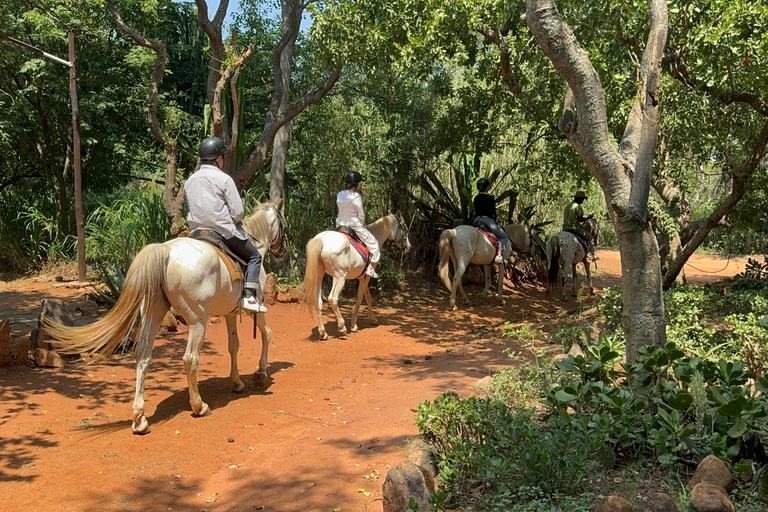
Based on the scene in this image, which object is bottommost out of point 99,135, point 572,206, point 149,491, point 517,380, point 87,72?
point 149,491

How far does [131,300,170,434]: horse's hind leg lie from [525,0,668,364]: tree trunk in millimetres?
3931

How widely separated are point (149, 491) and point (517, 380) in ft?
9.95

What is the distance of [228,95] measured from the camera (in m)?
12.4

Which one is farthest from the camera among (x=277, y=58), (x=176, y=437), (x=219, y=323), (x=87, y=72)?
(x=87, y=72)

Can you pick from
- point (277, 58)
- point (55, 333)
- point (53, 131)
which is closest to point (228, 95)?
point (277, 58)

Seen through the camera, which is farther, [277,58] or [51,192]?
[51,192]

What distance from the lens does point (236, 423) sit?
18.4ft

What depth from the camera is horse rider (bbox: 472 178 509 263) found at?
12.5 meters

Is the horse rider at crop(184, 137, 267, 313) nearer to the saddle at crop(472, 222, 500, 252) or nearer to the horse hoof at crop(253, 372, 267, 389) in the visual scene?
the horse hoof at crop(253, 372, 267, 389)

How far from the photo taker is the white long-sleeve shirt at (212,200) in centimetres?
578

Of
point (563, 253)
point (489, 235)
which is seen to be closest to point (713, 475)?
point (489, 235)

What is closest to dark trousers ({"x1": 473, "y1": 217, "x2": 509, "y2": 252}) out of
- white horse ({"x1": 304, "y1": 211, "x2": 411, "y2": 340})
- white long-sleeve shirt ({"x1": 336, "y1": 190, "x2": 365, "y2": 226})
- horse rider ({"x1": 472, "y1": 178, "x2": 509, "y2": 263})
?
horse rider ({"x1": 472, "y1": 178, "x2": 509, "y2": 263})

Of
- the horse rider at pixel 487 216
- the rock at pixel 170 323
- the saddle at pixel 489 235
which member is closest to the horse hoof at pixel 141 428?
the rock at pixel 170 323

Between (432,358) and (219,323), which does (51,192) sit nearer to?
(219,323)
